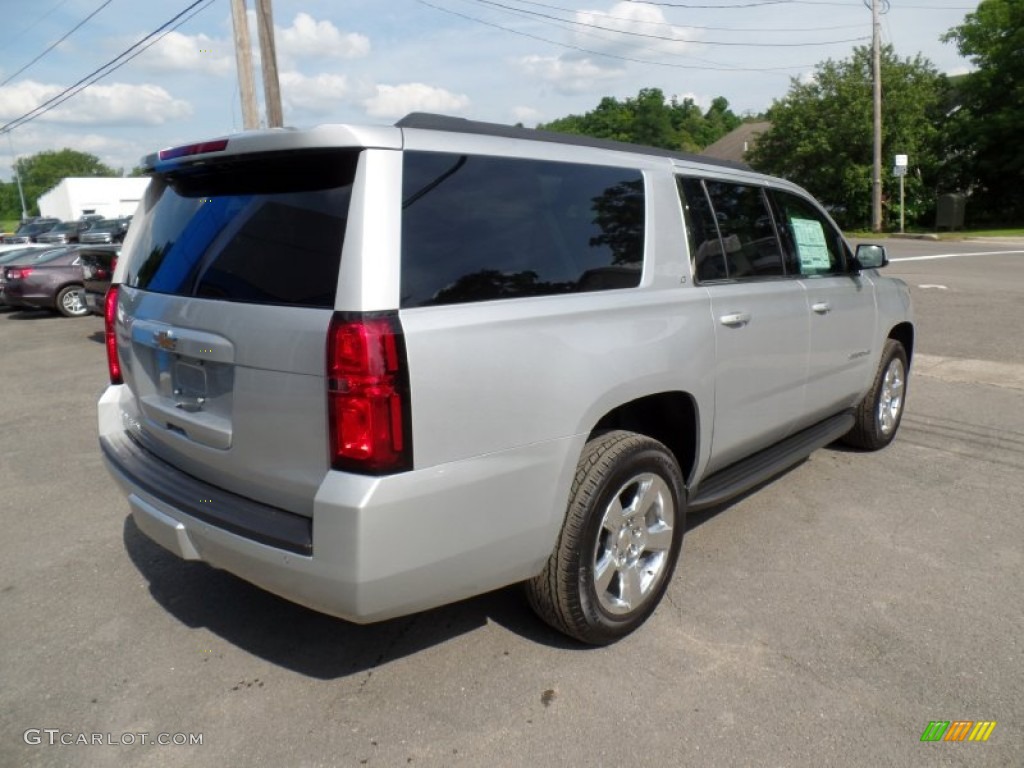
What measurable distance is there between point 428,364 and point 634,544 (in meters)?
1.31

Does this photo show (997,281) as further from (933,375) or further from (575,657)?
(575,657)

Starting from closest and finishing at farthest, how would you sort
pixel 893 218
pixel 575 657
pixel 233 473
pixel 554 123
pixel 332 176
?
pixel 332 176, pixel 233 473, pixel 575 657, pixel 893 218, pixel 554 123

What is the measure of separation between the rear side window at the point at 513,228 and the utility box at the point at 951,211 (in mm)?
34589

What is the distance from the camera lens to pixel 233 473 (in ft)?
8.94

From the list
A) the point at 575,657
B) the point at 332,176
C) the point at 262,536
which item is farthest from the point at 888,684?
the point at 332,176

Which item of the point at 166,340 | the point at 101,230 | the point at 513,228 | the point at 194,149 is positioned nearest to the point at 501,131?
the point at 513,228

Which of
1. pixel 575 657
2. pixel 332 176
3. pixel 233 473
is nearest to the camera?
pixel 332 176

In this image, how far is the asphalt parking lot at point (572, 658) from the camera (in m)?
2.61

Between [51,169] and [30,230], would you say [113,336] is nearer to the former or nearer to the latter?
[30,230]

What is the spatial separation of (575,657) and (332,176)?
1.98 meters

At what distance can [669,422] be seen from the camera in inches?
142

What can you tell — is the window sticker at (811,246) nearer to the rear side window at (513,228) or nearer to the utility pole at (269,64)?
the rear side window at (513,228)

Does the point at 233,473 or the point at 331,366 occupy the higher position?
the point at 331,366

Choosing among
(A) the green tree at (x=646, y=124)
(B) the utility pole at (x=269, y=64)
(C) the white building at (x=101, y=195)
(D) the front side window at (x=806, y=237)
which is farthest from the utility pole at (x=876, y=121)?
(A) the green tree at (x=646, y=124)
